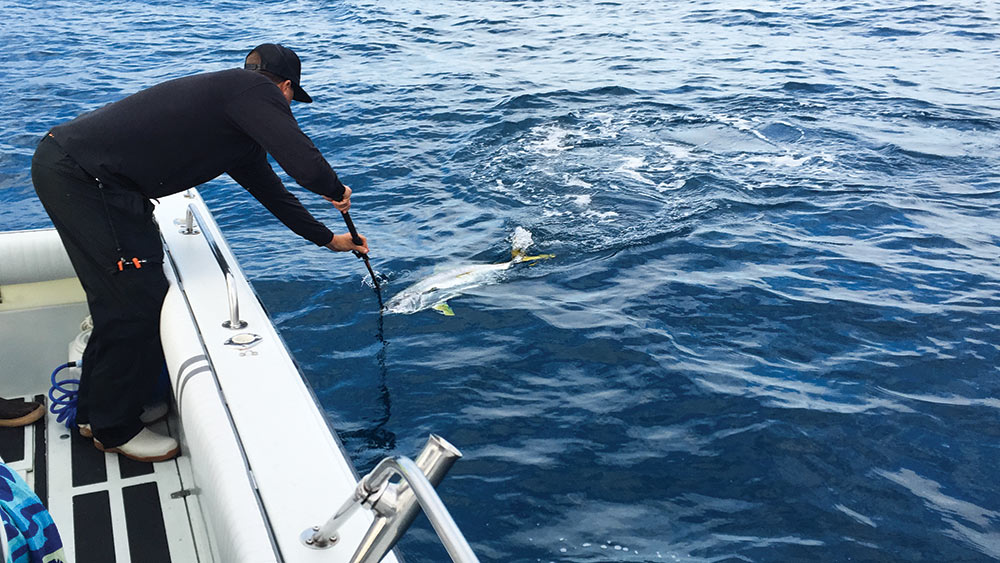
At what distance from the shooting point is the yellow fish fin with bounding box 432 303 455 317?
616 centimetres

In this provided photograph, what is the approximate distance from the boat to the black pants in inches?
5.8

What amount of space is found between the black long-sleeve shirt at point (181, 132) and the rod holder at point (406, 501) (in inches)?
77.4

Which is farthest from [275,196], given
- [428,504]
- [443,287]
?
[428,504]

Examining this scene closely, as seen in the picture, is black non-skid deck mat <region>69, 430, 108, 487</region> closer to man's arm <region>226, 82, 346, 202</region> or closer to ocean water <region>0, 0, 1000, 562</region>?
ocean water <region>0, 0, 1000, 562</region>

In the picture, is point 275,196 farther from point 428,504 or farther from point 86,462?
point 428,504

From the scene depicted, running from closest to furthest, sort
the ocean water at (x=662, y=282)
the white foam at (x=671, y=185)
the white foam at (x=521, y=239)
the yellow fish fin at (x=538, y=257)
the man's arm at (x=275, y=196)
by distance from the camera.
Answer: the man's arm at (x=275, y=196) < the ocean water at (x=662, y=282) < the yellow fish fin at (x=538, y=257) < the white foam at (x=521, y=239) < the white foam at (x=671, y=185)

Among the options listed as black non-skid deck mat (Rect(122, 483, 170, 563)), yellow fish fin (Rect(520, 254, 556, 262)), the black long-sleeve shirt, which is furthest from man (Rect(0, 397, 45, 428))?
yellow fish fin (Rect(520, 254, 556, 262))

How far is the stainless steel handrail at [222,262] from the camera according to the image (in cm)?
349

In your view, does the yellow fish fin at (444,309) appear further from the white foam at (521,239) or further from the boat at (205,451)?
the boat at (205,451)

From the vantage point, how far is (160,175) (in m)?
3.67

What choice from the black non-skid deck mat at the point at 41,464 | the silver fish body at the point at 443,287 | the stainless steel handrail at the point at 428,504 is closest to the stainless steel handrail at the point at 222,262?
the black non-skid deck mat at the point at 41,464

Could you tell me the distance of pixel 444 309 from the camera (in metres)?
6.20

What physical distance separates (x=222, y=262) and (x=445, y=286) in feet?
8.19

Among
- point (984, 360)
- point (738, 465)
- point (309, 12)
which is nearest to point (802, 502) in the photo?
point (738, 465)
